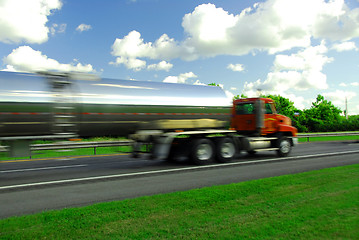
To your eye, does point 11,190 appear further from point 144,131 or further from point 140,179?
point 144,131

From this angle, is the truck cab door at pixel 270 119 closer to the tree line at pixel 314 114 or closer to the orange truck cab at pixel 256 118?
the orange truck cab at pixel 256 118

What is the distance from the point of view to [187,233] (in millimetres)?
4078

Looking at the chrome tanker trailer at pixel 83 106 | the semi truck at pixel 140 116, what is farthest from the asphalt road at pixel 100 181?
the chrome tanker trailer at pixel 83 106

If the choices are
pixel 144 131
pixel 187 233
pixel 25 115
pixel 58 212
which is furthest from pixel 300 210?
pixel 25 115

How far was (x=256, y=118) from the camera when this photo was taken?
1331 centimetres

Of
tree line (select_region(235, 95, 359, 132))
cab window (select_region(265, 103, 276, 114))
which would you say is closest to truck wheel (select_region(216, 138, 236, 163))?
cab window (select_region(265, 103, 276, 114))

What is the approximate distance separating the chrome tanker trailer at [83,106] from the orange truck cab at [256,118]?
291cm

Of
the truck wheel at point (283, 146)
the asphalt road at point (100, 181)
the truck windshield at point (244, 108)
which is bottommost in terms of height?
the asphalt road at point (100, 181)

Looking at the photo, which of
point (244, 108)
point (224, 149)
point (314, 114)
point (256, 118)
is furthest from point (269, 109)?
point (314, 114)

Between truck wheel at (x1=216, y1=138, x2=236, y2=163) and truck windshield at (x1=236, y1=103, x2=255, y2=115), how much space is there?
189 cm

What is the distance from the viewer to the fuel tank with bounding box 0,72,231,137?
8344 millimetres

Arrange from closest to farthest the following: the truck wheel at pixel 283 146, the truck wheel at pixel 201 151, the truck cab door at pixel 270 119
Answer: the truck wheel at pixel 201 151 < the truck cab door at pixel 270 119 < the truck wheel at pixel 283 146

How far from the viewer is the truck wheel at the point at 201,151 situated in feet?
36.7

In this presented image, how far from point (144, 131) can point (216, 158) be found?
3283 mm
